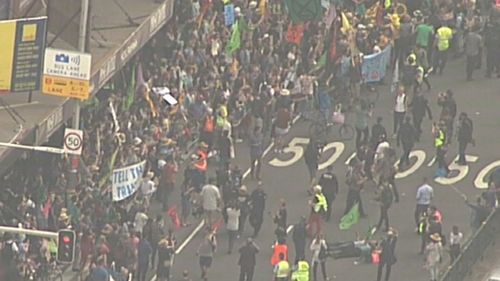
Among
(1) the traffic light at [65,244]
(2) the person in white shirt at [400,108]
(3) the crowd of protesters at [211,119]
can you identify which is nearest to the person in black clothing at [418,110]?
(3) the crowd of protesters at [211,119]

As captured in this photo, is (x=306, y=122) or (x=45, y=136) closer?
(x=45, y=136)

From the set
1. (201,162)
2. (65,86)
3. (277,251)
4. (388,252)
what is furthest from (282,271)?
(65,86)

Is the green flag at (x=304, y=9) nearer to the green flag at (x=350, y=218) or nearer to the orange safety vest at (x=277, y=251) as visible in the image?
the green flag at (x=350, y=218)

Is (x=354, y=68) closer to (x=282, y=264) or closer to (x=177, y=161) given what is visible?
(x=177, y=161)

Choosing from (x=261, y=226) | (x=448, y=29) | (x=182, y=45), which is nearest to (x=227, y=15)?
(x=182, y=45)

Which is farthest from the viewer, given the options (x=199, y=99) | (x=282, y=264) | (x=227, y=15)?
(x=227, y=15)

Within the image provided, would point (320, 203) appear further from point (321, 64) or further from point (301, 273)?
point (321, 64)
